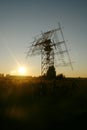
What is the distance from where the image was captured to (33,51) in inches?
1773

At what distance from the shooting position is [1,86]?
2394cm

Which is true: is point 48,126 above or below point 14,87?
below

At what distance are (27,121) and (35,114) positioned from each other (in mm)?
2094

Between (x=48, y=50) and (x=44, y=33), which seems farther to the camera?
(x=44, y=33)

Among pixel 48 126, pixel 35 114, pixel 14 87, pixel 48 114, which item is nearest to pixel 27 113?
pixel 35 114

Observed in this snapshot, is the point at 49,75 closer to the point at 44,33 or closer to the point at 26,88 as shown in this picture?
the point at 44,33

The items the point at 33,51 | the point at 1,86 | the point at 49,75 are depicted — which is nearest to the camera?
the point at 1,86

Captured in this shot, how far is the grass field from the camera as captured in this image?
12266 mm

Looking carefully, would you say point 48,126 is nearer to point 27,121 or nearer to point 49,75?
point 27,121

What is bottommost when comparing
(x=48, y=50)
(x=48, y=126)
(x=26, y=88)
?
(x=48, y=126)

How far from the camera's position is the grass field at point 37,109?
12266mm

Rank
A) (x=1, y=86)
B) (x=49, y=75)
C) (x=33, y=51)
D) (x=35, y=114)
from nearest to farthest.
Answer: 1. (x=35, y=114)
2. (x=1, y=86)
3. (x=49, y=75)
4. (x=33, y=51)

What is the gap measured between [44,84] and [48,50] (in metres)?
17.4

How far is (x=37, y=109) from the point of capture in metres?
16.7
